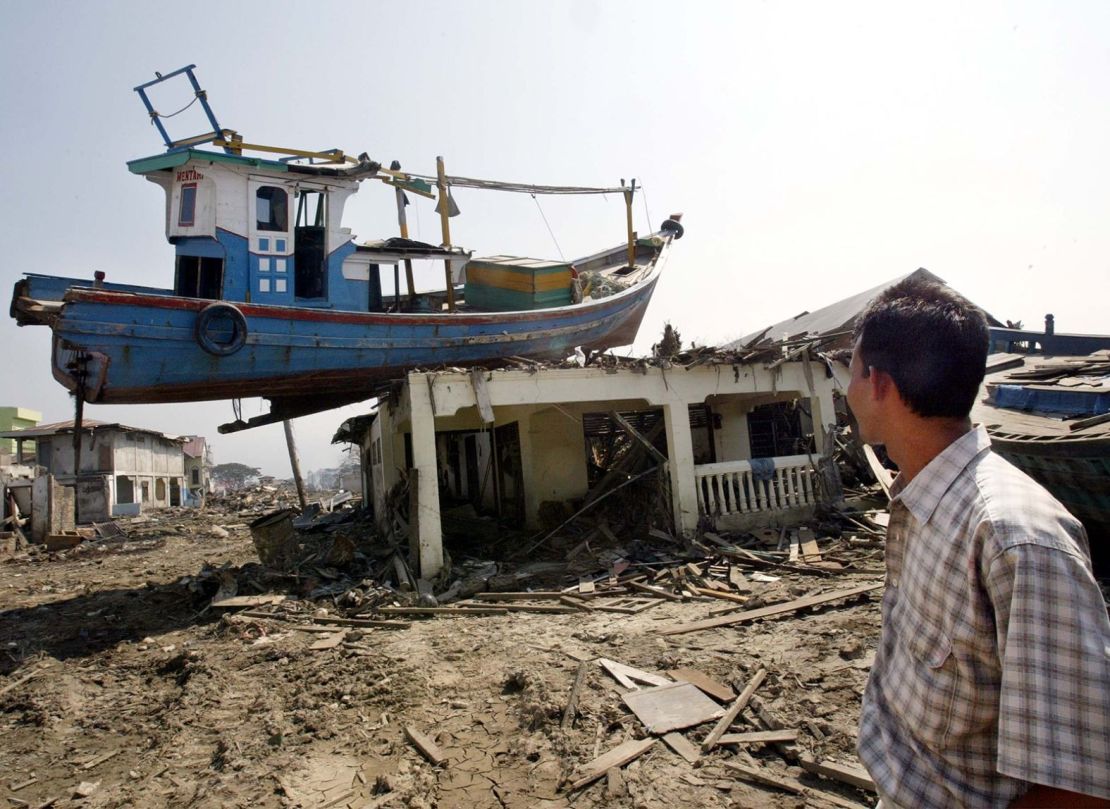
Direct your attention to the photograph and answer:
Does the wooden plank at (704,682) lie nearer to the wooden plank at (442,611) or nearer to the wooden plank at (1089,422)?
the wooden plank at (442,611)

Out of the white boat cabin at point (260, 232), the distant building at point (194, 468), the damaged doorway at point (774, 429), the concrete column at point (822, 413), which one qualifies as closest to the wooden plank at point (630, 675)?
the white boat cabin at point (260, 232)

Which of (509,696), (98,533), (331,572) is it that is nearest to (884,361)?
(509,696)

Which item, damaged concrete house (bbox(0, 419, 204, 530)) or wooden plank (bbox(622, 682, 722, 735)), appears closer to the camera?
wooden plank (bbox(622, 682, 722, 735))

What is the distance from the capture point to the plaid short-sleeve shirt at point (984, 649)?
41.8 inches

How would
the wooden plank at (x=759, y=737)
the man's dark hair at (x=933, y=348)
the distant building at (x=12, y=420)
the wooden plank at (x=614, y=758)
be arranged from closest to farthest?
the man's dark hair at (x=933, y=348) < the wooden plank at (x=614, y=758) < the wooden plank at (x=759, y=737) < the distant building at (x=12, y=420)

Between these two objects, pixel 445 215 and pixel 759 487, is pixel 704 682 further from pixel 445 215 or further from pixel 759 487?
pixel 445 215

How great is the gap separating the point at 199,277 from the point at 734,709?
31.1 feet

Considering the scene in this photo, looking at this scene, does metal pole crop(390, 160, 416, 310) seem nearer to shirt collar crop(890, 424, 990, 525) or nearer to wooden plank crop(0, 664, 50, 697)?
wooden plank crop(0, 664, 50, 697)

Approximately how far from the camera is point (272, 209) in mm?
10211

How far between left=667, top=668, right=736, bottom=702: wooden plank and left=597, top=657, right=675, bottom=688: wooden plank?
0.42ft

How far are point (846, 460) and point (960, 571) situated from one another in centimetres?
1435

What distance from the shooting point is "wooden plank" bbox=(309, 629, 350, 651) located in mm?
6926

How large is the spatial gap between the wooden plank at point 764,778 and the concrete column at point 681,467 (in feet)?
25.1

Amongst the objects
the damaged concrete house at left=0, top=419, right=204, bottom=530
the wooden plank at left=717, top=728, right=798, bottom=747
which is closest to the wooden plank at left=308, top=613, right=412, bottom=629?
the wooden plank at left=717, top=728, right=798, bottom=747
